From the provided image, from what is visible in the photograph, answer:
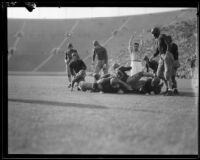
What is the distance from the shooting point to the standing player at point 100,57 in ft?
36.8

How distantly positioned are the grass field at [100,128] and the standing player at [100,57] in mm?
2661

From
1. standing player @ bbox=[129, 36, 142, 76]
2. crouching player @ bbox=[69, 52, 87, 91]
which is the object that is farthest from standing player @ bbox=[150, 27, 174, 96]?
crouching player @ bbox=[69, 52, 87, 91]

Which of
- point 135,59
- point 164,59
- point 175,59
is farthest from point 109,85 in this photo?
point 175,59

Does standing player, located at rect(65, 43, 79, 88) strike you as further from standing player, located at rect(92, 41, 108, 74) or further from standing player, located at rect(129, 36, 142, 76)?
standing player, located at rect(129, 36, 142, 76)

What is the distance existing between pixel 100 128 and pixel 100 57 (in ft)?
15.2

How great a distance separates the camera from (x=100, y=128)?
694 centimetres

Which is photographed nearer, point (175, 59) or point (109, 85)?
point (175, 59)

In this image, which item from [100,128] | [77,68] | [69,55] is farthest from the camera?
[77,68]

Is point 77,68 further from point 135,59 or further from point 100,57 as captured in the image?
point 135,59

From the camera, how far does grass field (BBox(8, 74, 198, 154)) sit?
640 centimetres

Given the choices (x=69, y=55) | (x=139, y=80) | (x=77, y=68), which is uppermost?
(x=69, y=55)

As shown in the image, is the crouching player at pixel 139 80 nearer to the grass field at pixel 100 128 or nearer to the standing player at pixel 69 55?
the standing player at pixel 69 55

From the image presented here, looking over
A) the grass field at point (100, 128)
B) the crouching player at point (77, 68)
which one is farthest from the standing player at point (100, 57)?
the grass field at point (100, 128)
